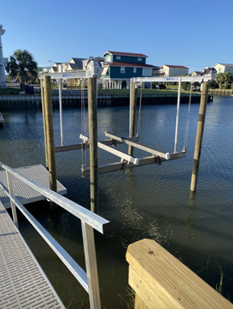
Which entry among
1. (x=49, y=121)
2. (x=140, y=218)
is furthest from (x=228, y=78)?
(x=49, y=121)

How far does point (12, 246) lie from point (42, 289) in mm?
1094

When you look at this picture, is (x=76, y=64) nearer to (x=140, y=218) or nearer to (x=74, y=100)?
(x=74, y=100)

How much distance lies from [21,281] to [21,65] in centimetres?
5046

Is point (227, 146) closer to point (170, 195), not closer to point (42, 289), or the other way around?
point (170, 195)

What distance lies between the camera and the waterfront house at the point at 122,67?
5297cm

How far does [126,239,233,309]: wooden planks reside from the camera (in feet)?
3.12

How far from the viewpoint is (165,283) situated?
100 cm

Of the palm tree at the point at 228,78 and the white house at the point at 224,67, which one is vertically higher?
the white house at the point at 224,67

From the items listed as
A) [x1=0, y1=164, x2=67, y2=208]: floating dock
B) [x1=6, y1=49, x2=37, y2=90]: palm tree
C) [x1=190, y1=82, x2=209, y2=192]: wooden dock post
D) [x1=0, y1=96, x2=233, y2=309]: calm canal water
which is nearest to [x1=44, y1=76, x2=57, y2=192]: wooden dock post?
[x1=0, y1=164, x2=67, y2=208]: floating dock

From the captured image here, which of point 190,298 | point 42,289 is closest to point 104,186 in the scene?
point 42,289

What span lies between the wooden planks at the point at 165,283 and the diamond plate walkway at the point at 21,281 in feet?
6.21

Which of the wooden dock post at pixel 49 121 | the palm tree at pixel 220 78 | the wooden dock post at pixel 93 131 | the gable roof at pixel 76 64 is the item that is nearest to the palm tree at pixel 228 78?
the palm tree at pixel 220 78

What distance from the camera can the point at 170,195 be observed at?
9.92 meters

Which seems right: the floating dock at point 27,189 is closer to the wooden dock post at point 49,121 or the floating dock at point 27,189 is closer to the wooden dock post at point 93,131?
the wooden dock post at point 49,121
